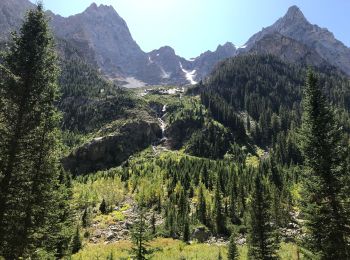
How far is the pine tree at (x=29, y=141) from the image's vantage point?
21.8 metres

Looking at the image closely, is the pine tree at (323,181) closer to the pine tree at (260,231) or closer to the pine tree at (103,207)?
the pine tree at (260,231)

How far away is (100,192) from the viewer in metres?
106

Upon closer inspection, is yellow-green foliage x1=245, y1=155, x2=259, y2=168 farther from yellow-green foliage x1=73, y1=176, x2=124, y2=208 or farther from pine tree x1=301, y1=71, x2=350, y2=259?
pine tree x1=301, y1=71, x2=350, y2=259

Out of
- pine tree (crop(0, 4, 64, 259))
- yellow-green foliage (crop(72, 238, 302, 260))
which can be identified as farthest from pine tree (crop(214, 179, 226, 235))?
pine tree (crop(0, 4, 64, 259))

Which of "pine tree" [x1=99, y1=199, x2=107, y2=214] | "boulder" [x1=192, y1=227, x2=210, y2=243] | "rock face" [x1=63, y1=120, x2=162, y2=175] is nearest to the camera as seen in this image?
"boulder" [x1=192, y1=227, x2=210, y2=243]

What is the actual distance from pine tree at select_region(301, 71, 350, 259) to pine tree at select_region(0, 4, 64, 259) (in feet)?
59.6

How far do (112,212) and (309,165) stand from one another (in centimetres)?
6944

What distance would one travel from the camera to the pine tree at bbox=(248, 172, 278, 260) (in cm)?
3262

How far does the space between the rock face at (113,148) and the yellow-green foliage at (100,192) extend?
33786 mm

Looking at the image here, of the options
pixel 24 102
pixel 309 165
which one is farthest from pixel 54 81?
pixel 309 165

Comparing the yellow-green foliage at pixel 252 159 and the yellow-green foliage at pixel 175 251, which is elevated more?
the yellow-green foliage at pixel 252 159

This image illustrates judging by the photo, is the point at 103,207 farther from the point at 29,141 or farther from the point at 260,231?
the point at 29,141

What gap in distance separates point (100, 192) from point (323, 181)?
87055mm

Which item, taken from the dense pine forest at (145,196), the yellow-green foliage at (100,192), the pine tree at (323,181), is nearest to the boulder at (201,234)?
the dense pine forest at (145,196)
